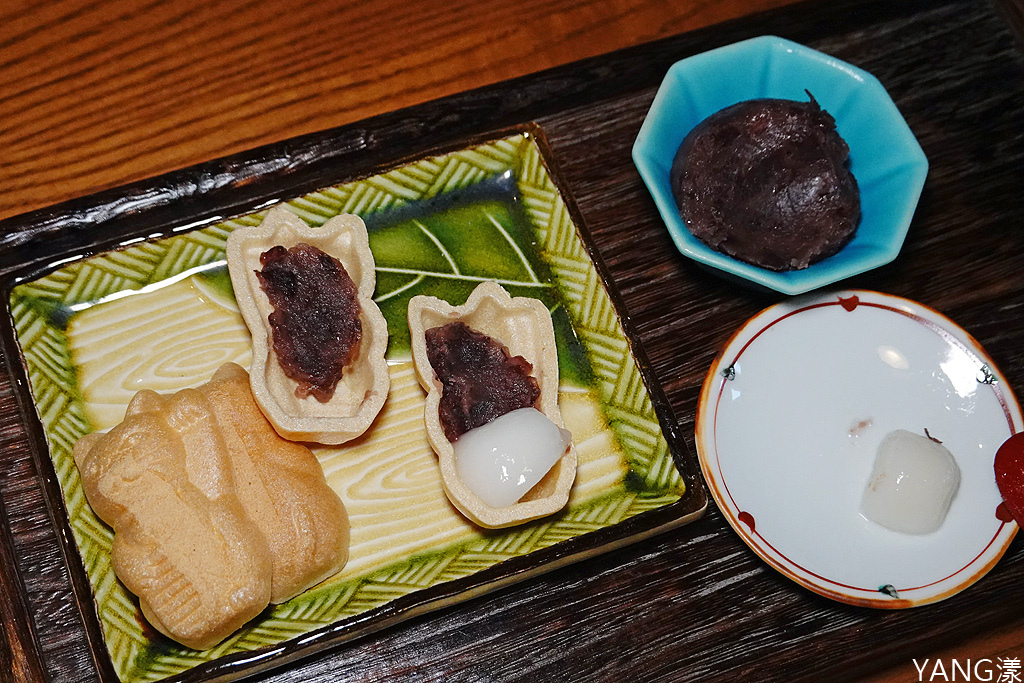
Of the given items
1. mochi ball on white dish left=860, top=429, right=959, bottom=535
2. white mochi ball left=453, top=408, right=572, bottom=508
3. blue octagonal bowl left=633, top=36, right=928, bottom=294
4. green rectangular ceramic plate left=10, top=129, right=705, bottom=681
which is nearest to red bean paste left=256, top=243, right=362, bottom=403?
green rectangular ceramic plate left=10, top=129, right=705, bottom=681

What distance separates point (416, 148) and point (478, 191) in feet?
0.80

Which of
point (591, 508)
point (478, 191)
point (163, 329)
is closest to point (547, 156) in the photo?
point (478, 191)

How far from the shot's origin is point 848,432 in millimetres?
2105

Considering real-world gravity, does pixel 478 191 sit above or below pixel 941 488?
above

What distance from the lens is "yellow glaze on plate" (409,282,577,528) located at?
1826mm

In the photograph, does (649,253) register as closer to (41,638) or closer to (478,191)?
(478,191)

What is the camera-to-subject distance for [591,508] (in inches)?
77.2

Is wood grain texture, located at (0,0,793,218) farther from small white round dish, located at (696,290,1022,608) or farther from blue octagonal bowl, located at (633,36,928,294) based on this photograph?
small white round dish, located at (696,290,1022,608)

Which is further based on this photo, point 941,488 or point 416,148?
point 416,148

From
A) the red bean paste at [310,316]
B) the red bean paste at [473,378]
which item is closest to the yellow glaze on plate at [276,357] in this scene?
the red bean paste at [310,316]

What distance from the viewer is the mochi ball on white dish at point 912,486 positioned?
6.46 ft

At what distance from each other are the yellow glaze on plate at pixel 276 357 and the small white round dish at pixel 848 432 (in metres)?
0.80

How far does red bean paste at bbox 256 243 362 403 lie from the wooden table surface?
0.55 meters

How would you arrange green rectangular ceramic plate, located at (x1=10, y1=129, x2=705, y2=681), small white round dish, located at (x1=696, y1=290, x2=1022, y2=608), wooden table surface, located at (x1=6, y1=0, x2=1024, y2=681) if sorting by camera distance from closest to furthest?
green rectangular ceramic plate, located at (x1=10, y1=129, x2=705, y2=681) → small white round dish, located at (x1=696, y1=290, x2=1022, y2=608) → wooden table surface, located at (x1=6, y1=0, x2=1024, y2=681)
